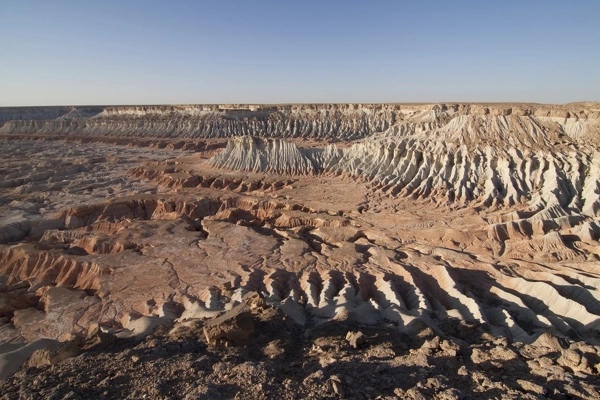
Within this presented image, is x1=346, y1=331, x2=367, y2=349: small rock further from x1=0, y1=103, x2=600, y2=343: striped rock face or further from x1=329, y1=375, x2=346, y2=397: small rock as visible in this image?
x1=329, y1=375, x2=346, y2=397: small rock

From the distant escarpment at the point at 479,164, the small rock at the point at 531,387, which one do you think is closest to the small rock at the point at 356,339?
the small rock at the point at 531,387

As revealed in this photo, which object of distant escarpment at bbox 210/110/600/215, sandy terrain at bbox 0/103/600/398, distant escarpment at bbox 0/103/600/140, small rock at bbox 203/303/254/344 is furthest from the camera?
distant escarpment at bbox 0/103/600/140

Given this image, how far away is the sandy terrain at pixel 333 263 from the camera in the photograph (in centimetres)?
747

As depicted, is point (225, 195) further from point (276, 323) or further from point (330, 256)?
point (276, 323)

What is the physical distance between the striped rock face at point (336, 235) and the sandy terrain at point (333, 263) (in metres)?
0.11

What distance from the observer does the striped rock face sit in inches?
519

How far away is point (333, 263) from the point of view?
1731 cm

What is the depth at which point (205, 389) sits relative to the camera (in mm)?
6203

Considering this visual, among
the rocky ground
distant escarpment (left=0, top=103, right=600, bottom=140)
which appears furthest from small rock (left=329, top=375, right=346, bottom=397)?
distant escarpment (left=0, top=103, right=600, bottom=140)

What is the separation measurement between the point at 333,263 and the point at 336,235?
159 inches

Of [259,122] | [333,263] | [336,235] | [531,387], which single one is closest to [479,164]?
[336,235]

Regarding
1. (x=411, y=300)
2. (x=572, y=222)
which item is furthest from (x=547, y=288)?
(x=572, y=222)

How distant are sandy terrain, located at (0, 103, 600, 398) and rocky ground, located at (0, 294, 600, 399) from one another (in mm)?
54

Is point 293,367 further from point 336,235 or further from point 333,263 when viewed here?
point 336,235
